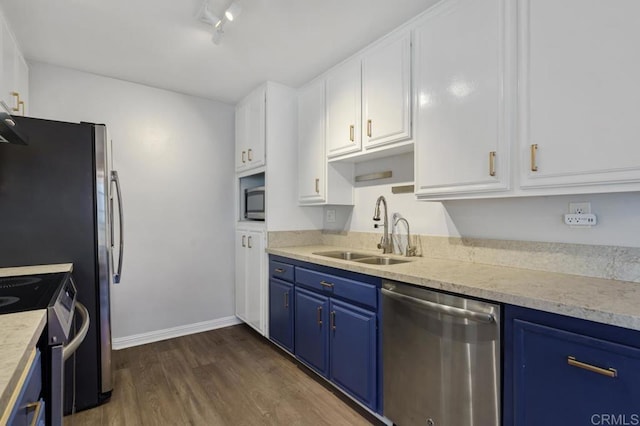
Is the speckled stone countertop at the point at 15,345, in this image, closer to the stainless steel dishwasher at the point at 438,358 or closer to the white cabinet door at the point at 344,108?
the stainless steel dishwasher at the point at 438,358

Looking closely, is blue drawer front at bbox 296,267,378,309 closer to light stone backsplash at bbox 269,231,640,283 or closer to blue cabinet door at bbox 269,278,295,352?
blue cabinet door at bbox 269,278,295,352

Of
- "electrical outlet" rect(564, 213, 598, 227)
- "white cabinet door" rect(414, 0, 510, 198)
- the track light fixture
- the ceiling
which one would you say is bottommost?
"electrical outlet" rect(564, 213, 598, 227)

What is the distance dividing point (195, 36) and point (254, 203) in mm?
Answer: 1468

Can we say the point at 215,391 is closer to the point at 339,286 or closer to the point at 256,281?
the point at 256,281

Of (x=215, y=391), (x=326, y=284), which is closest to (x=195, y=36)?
(x=326, y=284)

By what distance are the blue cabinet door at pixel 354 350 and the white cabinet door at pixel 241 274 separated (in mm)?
1379

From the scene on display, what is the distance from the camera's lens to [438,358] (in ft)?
4.73

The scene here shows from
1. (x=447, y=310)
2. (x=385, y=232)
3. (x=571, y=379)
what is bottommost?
(x=571, y=379)

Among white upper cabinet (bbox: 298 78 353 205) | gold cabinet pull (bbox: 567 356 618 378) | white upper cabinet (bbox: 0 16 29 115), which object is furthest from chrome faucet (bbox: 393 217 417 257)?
white upper cabinet (bbox: 0 16 29 115)

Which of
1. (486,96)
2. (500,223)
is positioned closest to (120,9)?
(486,96)

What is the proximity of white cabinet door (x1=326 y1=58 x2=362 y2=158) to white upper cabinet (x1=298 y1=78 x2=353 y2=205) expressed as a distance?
107 mm

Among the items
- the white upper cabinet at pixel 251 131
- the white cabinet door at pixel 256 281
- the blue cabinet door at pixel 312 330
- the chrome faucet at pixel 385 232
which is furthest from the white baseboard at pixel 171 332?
the chrome faucet at pixel 385 232

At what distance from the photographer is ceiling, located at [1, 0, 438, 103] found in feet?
6.06

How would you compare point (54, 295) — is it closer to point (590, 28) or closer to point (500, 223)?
point (500, 223)
